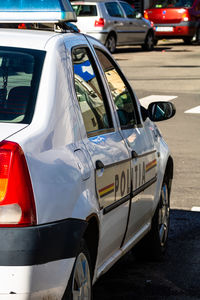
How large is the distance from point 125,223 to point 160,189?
105cm

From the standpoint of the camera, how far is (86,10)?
2705 centimetres

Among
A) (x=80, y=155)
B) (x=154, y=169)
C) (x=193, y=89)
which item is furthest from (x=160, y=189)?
(x=193, y=89)

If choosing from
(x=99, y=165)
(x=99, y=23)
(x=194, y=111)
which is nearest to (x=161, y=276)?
(x=99, y=165)

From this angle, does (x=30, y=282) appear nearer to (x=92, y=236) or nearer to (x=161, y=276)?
(x=92, y=236)

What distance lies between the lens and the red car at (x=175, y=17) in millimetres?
30594

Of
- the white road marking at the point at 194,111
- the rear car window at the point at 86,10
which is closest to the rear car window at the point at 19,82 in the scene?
the white road marking at the point at 194,111

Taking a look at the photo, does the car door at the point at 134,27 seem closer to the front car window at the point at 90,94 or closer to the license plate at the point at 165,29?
the license plate at the point at 165,29

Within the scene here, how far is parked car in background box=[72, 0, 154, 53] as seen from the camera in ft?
87.6

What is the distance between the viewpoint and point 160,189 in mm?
5879

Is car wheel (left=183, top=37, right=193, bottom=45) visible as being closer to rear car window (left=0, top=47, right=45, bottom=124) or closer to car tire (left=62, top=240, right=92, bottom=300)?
rear car window (left=0, top=47, right=45, bottom=124)

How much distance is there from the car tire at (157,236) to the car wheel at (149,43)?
929 inches

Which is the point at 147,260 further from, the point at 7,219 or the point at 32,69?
the point at 7,219

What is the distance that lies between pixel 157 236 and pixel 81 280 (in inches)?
78.7

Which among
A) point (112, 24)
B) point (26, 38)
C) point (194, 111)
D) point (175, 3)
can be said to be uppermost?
point (26, 38)
